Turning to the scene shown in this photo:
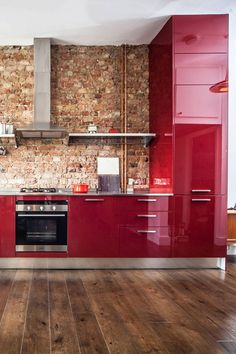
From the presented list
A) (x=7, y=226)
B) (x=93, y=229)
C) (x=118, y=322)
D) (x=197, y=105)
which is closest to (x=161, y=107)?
(x=197, y=105)

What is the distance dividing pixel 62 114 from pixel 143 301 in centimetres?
289

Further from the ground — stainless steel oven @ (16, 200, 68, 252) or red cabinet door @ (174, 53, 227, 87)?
red cabinet door @ (174, 53, 227, 87)

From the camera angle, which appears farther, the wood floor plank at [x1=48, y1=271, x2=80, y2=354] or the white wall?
the white wall

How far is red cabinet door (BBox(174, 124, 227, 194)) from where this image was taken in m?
4.19

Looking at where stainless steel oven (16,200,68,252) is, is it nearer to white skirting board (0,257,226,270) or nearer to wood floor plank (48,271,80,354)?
white skirting board (0,257,226,270)

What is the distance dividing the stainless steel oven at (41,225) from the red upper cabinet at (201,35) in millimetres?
2254

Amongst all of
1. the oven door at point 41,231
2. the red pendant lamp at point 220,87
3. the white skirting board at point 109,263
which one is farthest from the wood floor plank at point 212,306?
the red pendant lamp at point 220,87

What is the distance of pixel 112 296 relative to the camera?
3229 millimetres

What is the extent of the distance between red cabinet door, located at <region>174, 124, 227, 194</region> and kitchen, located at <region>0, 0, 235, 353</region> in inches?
1.0

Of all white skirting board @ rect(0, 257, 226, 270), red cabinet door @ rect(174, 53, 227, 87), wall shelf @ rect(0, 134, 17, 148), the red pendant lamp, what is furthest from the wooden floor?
red cabinet door @ rect(174, 53, 227, 87)

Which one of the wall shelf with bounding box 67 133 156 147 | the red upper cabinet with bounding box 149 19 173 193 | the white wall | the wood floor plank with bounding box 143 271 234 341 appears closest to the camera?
the wood floor plank with bounding box 143 271 234 341

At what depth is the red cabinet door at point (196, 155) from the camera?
4.19m

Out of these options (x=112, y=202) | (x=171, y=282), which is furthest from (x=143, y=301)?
(x=112, y=202)

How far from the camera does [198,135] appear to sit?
4.19 metres
